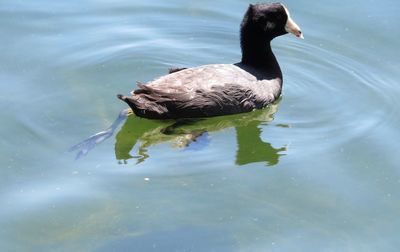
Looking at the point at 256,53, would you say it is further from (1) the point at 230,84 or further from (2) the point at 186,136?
(2) the point at 186,136

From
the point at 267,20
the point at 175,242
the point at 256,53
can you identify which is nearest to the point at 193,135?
the point at 256,53

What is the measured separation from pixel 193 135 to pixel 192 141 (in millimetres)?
142

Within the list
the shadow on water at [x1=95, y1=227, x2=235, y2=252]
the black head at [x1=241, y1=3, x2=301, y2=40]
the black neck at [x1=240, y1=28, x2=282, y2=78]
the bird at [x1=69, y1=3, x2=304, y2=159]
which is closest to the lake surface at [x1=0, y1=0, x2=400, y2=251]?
the shadow on water at [x1=95, y1=227, x2=235, y2=252]

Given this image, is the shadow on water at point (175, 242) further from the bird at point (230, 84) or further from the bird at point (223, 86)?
the bird at point (230, 84)

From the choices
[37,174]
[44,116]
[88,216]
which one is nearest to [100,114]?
[44,116]

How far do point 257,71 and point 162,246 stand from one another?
9.13 feet

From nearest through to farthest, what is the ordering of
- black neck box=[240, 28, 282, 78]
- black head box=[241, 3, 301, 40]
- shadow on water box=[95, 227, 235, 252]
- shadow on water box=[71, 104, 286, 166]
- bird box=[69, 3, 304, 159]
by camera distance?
shadow on water box=[95, 227, 235, 252]
shadow on water box=[71, 104, 286, 166]
bird box=[69, 3, 304, 159]
black head box=[241, 3, 301, 40]
black neck box=[240, 28, 282, 78]

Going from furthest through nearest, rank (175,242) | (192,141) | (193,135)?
(193,135) → (192,141) → (175,242)

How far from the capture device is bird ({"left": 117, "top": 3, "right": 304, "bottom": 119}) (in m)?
7.79

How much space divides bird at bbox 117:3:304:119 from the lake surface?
154mm

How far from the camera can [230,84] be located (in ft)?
26.6

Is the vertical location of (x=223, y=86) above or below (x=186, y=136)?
above

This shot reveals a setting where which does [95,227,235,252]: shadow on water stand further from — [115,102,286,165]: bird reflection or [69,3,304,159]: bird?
[69,3,304,159]: bird

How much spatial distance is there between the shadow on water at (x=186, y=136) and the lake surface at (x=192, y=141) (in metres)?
0.02
